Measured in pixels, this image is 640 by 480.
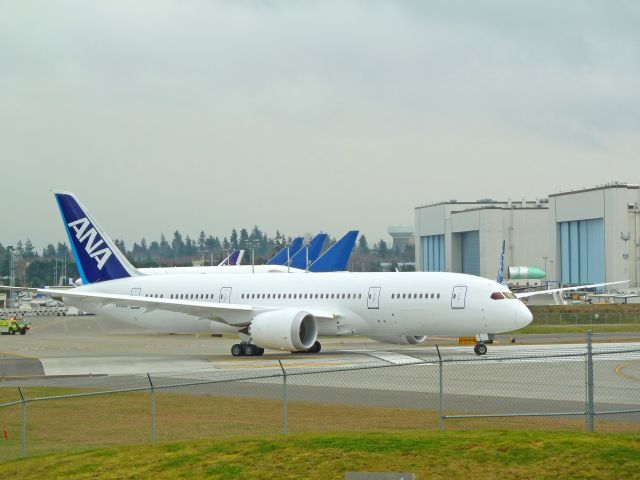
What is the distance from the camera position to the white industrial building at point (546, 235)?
112m

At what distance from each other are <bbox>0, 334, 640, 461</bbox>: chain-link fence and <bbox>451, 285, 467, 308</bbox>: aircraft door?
17.8 feet

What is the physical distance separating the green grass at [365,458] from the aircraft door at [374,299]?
2390cm

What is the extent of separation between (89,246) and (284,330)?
39.4 feet

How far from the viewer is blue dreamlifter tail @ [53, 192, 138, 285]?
46688 mm

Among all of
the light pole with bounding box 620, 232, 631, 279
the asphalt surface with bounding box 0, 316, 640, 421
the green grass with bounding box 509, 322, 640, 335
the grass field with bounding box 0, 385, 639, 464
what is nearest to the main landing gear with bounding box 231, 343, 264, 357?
the asphalt surface with bounding box 0, 316, 640, 421

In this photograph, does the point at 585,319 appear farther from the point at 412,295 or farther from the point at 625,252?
the point at 625,252

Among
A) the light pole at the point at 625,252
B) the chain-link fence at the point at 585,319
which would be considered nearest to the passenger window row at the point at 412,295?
the chain-link fence at the point at 585,319

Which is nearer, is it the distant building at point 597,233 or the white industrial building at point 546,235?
the distant building at point 597,233

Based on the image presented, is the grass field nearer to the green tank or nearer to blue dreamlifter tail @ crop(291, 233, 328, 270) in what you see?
blue dreamlifter tail @ crop(291, 233, 328, 270)

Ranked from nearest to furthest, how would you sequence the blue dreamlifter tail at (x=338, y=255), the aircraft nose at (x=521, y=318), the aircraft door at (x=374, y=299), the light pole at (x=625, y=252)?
the aircraft nose at (x=521, y=318), the aircraft door at (x=374, y=299), the blue dreamlifter tail at (x=338, y=255), the light pole at (x=625, y=252)

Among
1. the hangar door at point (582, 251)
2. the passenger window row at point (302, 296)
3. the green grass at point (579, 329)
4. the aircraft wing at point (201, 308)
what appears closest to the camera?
the aircraft wing at point (201, 308)

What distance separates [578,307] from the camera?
80812 mm

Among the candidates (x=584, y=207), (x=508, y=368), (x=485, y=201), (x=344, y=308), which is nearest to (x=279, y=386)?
(x=508, y=368)

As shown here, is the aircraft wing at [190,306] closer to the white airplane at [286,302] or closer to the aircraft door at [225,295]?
the white airplane at [286,302]
